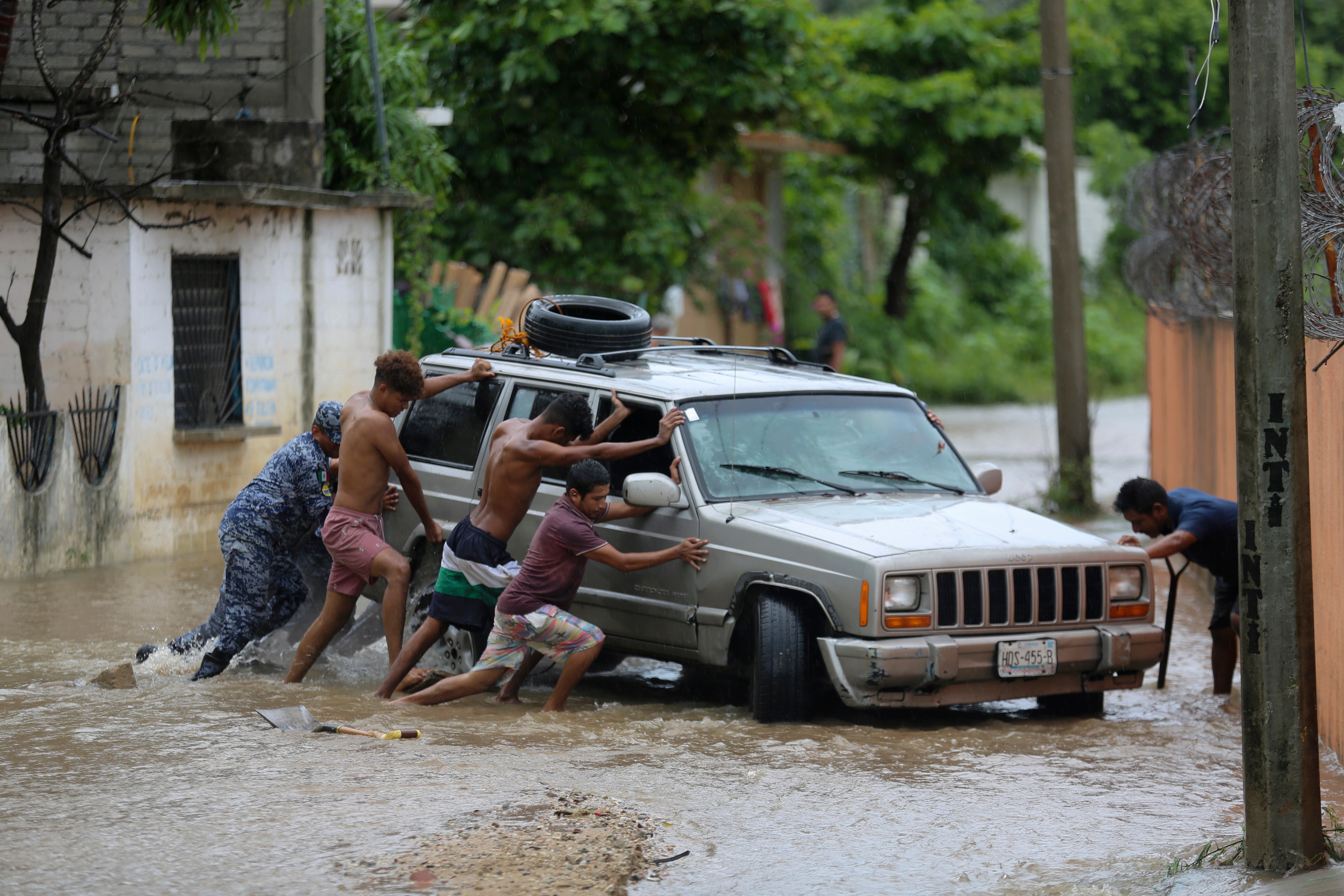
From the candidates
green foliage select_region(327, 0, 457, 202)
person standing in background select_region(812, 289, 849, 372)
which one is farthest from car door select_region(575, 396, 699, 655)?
person standing in background select_region(812, 289, 849, 372)

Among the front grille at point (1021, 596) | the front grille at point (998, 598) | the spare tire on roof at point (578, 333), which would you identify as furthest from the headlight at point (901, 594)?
A: the spare tire on roof at point (578, 333)

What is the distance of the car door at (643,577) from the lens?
725 centimetres

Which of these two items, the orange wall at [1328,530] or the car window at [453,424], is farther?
the car window at [453,424]

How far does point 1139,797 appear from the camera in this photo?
5973 millimetres

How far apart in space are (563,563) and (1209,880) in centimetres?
332

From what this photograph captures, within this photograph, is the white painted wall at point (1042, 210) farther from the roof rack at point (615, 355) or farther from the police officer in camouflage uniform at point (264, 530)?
the police officer in camouflage uniform at point (264, 530)

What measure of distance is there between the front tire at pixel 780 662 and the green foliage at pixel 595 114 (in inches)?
443

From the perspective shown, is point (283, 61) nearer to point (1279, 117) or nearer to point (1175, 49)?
point (1279, 117)

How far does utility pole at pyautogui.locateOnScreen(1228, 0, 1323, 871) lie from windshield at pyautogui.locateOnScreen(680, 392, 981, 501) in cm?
294

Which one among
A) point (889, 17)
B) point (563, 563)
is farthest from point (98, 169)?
point (889, 17)

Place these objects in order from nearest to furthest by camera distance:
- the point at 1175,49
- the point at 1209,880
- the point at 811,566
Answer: the point at 1209,880, the point at 811,566, the point at 1175,49

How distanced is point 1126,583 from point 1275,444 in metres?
2.64

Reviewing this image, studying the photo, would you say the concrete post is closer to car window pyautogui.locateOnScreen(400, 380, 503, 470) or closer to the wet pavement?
car window pyautogui.locateOnScreen(400, 380, 503, 470)

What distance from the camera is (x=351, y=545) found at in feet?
25.1
